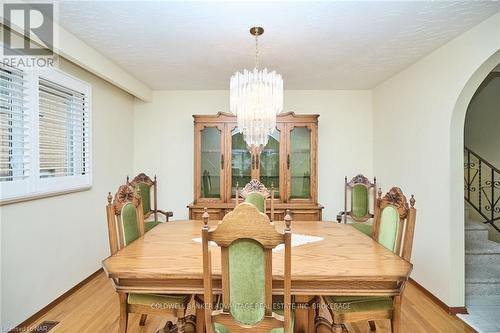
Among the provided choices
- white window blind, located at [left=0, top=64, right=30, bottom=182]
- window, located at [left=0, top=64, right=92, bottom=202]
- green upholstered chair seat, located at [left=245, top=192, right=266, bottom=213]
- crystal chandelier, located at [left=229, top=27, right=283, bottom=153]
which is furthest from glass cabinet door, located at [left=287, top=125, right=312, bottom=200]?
white window blind, located at [left=0, top=64, right=30, bottom=182]

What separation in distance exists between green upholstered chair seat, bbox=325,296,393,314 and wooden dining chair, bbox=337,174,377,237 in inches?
76.3

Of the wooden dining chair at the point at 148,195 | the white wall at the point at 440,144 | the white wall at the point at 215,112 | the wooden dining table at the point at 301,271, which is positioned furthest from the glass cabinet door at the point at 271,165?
the wooden dining table at the point at 301,271

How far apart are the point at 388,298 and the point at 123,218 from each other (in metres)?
1.80

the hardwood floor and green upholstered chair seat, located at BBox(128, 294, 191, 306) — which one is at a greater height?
green upholstered chair seat, located at BBox(128, 294, 191, 306)

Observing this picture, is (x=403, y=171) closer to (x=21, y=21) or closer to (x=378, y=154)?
(x=378, y=154)

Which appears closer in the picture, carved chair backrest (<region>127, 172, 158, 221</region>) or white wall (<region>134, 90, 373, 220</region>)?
carved chair backrest (<region>127, 172, 158, 221</region>)

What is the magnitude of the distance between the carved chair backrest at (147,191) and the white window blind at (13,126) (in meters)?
1.56

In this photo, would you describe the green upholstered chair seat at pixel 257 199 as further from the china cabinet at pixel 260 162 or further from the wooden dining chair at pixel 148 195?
the wooden dining chair at pixel 148 195

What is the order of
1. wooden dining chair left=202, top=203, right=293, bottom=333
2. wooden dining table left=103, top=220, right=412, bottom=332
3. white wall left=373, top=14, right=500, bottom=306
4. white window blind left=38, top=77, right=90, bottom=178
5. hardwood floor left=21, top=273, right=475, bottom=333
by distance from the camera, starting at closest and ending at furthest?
wooden dining chair left=202, top=203, right=293, bottom=333
wooden dining table left=103, top=220, right=412, bottom=332
hardwood floor left=21, top=273, right=475, bottom=333
white wall left=373, top=14, right=500, bottom=306
white window blind left=38, top=77, right=90, bottom=178

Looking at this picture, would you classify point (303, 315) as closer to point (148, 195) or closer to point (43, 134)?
point (43, 134)

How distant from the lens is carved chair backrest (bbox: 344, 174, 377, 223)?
3.73 meters

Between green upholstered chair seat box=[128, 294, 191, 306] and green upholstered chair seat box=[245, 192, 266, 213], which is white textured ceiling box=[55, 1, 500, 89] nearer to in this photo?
green upholstered chair seat box=[245, 192, 266, 213]

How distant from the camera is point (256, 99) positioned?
2.21 metres

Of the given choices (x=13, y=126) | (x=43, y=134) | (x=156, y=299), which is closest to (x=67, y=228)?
(x=43, y=134)
